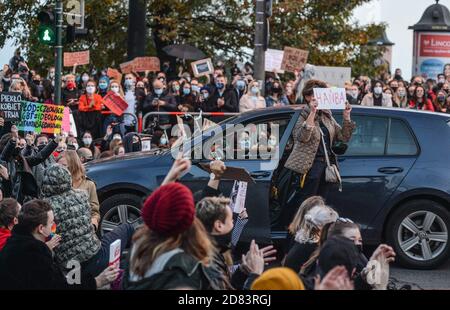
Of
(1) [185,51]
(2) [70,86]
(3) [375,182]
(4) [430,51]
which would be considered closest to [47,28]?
(2) [70,86]

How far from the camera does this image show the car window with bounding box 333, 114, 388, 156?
38.7ft

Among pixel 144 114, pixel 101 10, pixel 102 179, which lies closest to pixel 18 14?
pixel 101 10

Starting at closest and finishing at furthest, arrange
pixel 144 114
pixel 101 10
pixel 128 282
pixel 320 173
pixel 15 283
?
1. pixel 128 282
2. pixel 15 283
3. pixel 320 173
4. pixel 144 114
5. pixel 101 10

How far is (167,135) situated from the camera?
17828 millimetres

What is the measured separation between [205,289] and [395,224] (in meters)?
6.87

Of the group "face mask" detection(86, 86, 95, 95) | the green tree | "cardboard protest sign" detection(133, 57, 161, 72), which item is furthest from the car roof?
the green tree

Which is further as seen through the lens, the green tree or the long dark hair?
the green tree

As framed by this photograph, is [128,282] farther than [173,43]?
No

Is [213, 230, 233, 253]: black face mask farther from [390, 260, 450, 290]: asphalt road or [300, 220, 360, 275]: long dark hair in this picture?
[390, 260, 450, 290]: asphalt road

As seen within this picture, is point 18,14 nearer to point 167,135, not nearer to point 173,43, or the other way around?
point 173,43

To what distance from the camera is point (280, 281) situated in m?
4.49

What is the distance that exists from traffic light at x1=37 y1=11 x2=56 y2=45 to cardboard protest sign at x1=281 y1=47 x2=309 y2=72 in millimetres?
7830

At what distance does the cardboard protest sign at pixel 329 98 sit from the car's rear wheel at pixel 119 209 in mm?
2135
